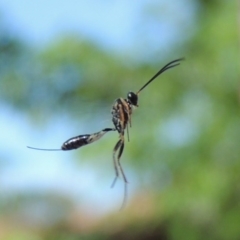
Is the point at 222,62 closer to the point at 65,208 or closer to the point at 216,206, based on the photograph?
the point at 216,206

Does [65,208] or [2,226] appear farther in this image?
[65,208]

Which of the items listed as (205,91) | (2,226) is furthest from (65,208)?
(205,91)

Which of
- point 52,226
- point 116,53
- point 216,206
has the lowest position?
point 216,206

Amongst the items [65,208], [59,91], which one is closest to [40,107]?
[59,91]

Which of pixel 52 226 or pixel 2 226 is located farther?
pixel 52 226

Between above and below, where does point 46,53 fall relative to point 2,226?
above

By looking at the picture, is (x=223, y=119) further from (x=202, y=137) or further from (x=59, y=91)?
(x=59, y=91)
